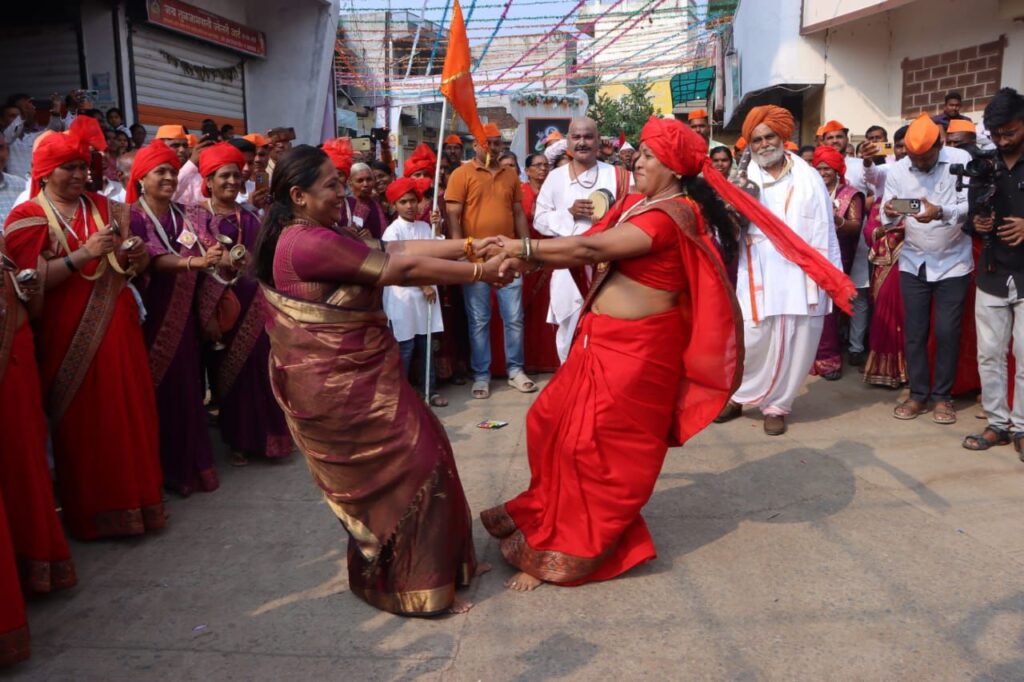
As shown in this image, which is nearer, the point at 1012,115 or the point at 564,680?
the point at 564,680

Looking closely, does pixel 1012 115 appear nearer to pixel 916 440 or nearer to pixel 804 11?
pixel 916 440

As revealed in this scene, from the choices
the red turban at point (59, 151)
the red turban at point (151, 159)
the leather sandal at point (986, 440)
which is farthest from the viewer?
the leather sandal at point (986, 440)

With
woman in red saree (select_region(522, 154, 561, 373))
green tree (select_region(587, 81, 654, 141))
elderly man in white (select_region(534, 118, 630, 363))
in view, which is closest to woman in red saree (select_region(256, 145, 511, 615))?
elderly man in white (select_region(534, 118, 630, 363))

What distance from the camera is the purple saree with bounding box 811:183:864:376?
6.88 m

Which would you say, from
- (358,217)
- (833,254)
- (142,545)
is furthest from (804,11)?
(142,545)

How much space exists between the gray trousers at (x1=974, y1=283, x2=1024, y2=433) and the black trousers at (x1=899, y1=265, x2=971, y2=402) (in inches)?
16.9

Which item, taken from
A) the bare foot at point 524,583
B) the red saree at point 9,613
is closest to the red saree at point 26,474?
the red saree at point 9,613

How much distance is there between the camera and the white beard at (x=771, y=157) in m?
5.46

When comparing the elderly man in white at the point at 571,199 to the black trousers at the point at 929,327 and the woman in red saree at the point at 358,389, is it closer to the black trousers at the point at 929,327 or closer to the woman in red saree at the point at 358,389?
the black trousers at the point at 929,327

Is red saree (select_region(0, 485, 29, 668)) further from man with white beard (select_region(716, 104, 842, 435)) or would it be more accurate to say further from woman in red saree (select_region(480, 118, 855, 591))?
man with white beard (select_region(716, 104, 842, 435))

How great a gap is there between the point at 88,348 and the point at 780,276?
4081 millimetres

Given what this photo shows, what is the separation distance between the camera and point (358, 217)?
6.30 meters

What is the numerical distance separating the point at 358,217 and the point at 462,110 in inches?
45.7

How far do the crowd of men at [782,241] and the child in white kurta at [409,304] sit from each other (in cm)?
1
